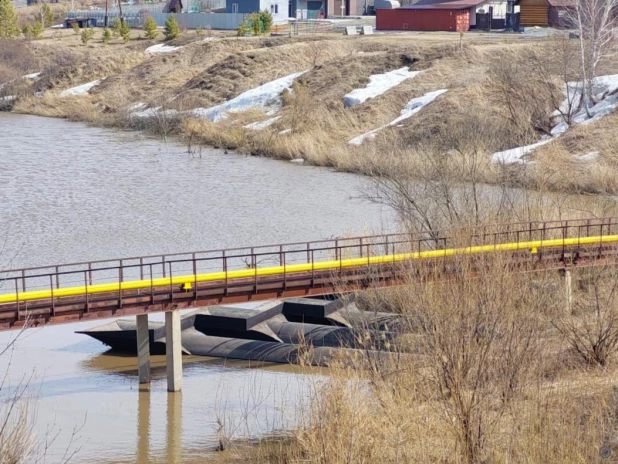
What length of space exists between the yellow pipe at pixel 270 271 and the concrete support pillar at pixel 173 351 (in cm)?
81

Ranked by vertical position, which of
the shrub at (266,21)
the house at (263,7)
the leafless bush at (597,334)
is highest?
the house at (263,7)

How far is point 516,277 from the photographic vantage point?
2220 centimetres

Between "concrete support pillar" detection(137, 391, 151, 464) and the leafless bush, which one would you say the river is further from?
the leafless bush

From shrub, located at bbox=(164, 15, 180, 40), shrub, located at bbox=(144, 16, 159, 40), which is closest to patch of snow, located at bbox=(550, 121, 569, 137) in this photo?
shrub, located at bbox=(164, 15, 180, 40)

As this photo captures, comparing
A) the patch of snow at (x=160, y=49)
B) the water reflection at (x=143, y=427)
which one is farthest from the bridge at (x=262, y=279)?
the patch of snow at (x=160, y=49)

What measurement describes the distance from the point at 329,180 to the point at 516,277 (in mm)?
28024

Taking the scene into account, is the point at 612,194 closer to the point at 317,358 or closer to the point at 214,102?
the point at 317,358

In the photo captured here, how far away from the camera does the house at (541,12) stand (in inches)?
3108

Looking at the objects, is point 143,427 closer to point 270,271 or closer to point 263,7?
point 270,271

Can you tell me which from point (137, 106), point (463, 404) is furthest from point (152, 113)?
point (463, 404)

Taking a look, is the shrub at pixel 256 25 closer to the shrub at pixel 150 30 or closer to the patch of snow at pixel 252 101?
the shrub at pixel 150 30

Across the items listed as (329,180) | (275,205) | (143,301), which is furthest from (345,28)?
(143,301)

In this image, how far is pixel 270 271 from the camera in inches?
1005

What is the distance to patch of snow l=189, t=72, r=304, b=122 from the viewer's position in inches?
2653
